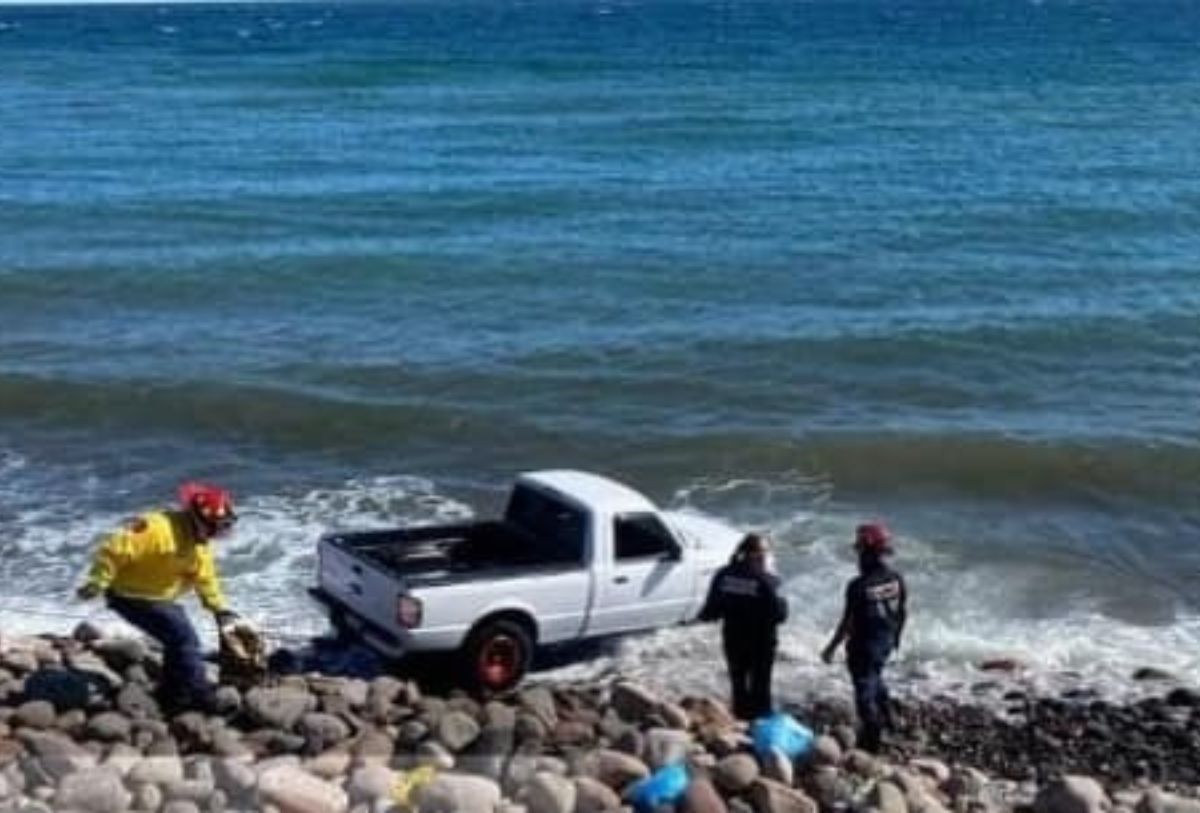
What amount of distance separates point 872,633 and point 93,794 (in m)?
5.97

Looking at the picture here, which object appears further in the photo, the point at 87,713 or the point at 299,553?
the point at 299,553

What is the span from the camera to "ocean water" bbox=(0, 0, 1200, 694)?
2161 cm

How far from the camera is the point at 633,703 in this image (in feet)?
49.7

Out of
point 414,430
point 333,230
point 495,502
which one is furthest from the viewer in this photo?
point 333,230

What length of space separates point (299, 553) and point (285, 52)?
99362 mm

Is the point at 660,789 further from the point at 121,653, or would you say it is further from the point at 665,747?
the point at 121,653

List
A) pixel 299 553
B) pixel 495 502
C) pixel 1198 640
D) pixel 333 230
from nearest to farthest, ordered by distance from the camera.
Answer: pixel 1198 640, pixel 299 553, pixel 495 502, pixel 333 230

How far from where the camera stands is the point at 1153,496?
947 inches

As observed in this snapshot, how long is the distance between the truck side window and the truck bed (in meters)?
0.48

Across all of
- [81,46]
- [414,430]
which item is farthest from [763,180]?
[81,46]

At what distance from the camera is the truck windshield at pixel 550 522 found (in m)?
17.5

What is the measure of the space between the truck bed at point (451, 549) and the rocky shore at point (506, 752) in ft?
3.54

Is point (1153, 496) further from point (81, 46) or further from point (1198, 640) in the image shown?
point (81, 46)

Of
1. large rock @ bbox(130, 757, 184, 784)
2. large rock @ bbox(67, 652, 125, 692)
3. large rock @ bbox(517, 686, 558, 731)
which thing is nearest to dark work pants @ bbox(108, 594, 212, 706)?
large rock @ bbox(67, 652, 125, 692)
